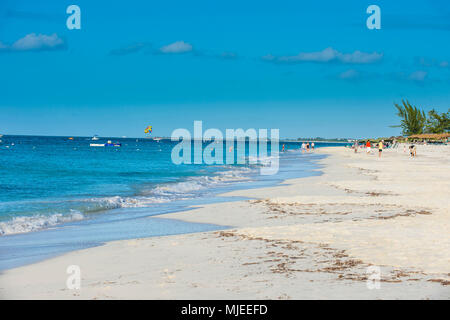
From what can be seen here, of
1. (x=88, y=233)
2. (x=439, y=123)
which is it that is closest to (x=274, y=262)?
(x=88, y=233)

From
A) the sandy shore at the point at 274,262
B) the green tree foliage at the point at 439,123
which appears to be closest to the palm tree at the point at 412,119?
the green tree foliage at the point at 439,123

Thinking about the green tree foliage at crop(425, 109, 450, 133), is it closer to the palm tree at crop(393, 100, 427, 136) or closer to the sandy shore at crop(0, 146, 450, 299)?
the palm tree at crop(393, 100, 427, 136)

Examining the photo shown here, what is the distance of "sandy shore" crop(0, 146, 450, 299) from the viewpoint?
20.5 ft

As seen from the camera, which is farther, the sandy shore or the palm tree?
the palm tree

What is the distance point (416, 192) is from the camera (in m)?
17.9

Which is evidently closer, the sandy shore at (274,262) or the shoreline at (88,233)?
the sandy shore at (274,262)

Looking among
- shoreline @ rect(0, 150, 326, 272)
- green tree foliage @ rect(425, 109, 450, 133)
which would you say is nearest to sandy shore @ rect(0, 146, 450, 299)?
shoreline @ rect(0, 150, 326, 272)

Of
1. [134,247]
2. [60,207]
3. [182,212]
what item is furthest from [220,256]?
[60,207]

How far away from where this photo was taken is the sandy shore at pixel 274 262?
6.24 meters

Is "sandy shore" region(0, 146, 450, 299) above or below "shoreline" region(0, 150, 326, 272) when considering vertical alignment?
above

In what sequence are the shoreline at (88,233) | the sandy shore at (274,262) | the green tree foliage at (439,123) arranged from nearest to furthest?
the sandy shore at (274,262)
the shoreline at (88,233)
the green tree foliage at (439,123)

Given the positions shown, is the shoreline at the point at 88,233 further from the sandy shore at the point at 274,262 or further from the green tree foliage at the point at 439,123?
the green tree foliage at the point at 439,123
